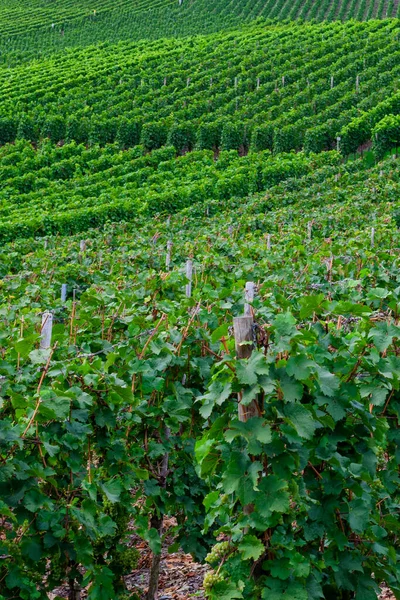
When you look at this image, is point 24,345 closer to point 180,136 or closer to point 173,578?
point 173,578

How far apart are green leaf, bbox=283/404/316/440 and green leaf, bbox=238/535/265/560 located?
0.51 metres

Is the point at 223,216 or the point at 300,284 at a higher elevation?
the point at 300,284

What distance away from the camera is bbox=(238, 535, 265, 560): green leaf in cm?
340

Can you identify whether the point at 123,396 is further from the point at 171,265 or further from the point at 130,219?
the point at 130,219

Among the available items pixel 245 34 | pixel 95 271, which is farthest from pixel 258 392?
pixel 245 34

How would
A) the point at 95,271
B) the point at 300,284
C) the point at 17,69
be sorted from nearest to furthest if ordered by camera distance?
the point at 300,284, the point at 95,271, the point at 17,69

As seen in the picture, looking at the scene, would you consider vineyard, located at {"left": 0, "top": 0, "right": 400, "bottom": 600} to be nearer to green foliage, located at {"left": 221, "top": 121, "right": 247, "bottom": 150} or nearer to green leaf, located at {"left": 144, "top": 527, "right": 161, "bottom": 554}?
green leaf, located at {"left": 144, "top": 527, "right": 161, "bottom": 554}

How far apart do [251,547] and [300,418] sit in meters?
0.61

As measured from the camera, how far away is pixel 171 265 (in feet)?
38.2

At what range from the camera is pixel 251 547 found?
344cm

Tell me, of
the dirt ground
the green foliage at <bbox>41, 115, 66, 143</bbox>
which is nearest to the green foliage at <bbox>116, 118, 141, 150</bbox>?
the green foliage at <bbox>41, 115, 66, 143</bbox>

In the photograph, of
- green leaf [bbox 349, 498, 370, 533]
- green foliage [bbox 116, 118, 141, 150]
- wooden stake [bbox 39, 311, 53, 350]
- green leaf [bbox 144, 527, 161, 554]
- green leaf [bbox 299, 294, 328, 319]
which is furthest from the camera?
green foliage [bbox 116, 118, 141, 150]

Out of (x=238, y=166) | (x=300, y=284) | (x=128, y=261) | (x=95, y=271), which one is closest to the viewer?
(x=300, y=284)

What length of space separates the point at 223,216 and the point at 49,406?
64.9 ft
